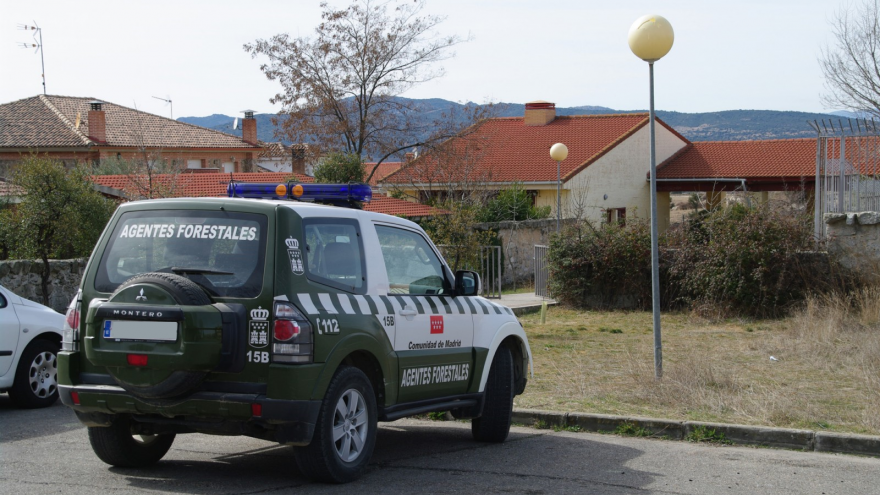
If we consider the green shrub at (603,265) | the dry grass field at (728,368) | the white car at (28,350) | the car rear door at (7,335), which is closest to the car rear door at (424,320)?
the dry grass field at (728,368)

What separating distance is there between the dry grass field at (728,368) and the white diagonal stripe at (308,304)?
12.4 ft

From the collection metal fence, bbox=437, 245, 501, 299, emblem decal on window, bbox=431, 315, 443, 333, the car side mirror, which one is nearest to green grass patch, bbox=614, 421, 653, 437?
the car side mirror

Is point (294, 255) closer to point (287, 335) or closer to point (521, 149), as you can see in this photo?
point (287, 335)

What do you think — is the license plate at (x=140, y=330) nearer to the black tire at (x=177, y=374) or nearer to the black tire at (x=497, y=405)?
the black tire at (x=177, y=374)

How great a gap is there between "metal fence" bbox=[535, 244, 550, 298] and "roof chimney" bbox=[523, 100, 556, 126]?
77.7 ft

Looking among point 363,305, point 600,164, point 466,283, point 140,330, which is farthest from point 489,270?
point 600,164

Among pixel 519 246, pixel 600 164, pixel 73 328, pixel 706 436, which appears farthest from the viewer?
pixel 600 164

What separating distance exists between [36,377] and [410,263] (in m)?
4.78

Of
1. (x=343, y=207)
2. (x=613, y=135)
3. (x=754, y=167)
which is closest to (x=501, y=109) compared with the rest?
(x=613, y=135)

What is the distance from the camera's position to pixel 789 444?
7559mm

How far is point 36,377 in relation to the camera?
933 cm

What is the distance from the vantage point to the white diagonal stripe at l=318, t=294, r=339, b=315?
5789mm

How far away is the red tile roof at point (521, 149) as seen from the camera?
1312 inches

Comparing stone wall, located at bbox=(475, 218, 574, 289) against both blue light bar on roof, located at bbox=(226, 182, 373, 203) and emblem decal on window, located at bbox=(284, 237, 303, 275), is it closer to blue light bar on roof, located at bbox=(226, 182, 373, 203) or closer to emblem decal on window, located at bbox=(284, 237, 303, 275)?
blue light bar on roof, located at bbox=(226, 182, 373, 203)
